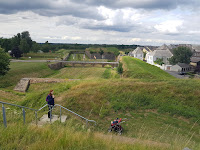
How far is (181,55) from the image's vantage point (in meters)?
55.3

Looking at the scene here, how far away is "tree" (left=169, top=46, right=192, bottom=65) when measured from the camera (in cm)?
5490

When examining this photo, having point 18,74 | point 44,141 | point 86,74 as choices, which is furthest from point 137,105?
point 86,74

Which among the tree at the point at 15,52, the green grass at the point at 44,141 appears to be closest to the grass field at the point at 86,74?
the tree at the point at 15,52

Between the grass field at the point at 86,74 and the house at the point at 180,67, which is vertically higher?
the house at the point at 180,67

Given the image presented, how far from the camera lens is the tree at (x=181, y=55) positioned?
5490 centimetres

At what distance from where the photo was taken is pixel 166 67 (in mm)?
55312

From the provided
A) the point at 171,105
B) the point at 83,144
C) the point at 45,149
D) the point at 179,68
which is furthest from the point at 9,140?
the point at 179,68

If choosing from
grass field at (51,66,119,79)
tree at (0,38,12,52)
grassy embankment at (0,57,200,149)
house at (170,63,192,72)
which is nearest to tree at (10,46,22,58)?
tree at (0,38,12,52)

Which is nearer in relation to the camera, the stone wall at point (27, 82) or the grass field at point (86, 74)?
the stone wall at point (27, 82)

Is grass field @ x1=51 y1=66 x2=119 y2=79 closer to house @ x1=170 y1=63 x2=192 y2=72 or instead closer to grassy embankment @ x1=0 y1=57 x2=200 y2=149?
grassy embankment @ x1=0 y1=57 x2=200 y2=149

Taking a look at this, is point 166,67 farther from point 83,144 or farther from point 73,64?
point 83,144

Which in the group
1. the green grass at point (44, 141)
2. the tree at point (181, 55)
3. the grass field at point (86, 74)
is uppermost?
the tree at point (181, 55)

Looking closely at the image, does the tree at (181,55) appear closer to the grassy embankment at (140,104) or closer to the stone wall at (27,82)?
the stone wall at (27,82)

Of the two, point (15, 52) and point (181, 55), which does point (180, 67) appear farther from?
point (15, 52)
